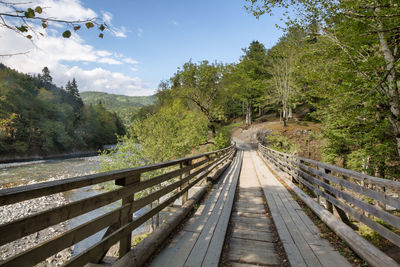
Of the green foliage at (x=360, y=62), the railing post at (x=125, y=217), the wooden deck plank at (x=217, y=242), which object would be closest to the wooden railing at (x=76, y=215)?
the railing post at (x=125, y=217)

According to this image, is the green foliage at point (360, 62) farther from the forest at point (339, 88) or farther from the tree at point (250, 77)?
the tree at point (250, 77)

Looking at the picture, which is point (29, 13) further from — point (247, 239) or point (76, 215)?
point (247, 239)

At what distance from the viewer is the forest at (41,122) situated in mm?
37750

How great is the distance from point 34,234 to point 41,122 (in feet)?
145

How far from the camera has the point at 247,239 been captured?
10.9ft

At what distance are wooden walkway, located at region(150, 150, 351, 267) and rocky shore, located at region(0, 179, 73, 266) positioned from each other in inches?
359

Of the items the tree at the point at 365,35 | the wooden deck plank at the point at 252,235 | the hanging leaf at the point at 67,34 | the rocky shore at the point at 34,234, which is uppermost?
the tree at the point at 365,35

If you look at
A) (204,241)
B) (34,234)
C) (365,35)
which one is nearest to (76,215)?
(204,241)

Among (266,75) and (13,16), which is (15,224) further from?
(266,75)

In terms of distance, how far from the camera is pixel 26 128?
4191 centimetres

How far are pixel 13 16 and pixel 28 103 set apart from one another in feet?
185

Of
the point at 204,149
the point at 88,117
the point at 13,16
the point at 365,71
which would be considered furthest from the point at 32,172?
the point at 88,117

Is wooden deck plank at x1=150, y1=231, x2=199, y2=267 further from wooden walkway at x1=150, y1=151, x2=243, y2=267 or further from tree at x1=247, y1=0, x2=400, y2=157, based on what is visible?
tree at x1=247, y1=0, x2=400, y2=157

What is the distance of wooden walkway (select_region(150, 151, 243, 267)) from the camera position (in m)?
2.52
